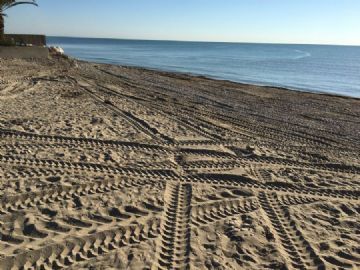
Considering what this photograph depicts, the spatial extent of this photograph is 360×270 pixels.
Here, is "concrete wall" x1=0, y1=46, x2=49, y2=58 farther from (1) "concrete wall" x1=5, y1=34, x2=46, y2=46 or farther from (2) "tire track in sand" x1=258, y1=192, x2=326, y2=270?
(2) "tire track in sand" x1=258, y1=192, x2=326, y2=270

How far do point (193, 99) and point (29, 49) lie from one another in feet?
46.4

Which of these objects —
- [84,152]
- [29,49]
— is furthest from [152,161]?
[29,49]

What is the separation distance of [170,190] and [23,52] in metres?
20.8

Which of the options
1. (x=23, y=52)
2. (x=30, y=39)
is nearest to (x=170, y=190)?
(x=23, y=52)

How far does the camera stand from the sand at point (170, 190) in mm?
3955

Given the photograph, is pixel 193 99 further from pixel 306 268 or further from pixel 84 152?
pixel 306 268

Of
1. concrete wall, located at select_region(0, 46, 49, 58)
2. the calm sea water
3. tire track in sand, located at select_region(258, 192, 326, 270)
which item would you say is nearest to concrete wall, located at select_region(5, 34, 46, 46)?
concrete wall, located at select_region(0, 46, 49, 58)

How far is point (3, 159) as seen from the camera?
6.07 meters

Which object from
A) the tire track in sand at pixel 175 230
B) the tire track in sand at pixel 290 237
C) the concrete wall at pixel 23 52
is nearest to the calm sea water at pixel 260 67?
the concrete wall at pixel 23 52

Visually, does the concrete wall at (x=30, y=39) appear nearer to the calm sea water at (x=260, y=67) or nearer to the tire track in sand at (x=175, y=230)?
the calm sea water at (x=260, y=67)

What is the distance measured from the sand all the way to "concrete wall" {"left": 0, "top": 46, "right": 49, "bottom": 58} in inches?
526

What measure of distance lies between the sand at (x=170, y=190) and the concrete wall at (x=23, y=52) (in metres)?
13.4

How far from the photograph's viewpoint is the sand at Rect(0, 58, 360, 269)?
396 centimetres

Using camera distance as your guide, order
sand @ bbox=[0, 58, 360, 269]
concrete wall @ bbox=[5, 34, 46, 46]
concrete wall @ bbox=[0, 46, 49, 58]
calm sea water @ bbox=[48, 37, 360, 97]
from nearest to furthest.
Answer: sand @ bbox=[0, 58, 360, 269], concrete wall @ bbox=[0, 46, 49, 58], calm sea water @ bbox=[48, 37, 360, 97], concrete wall @ bbox=[5, 34, 46, 46]
